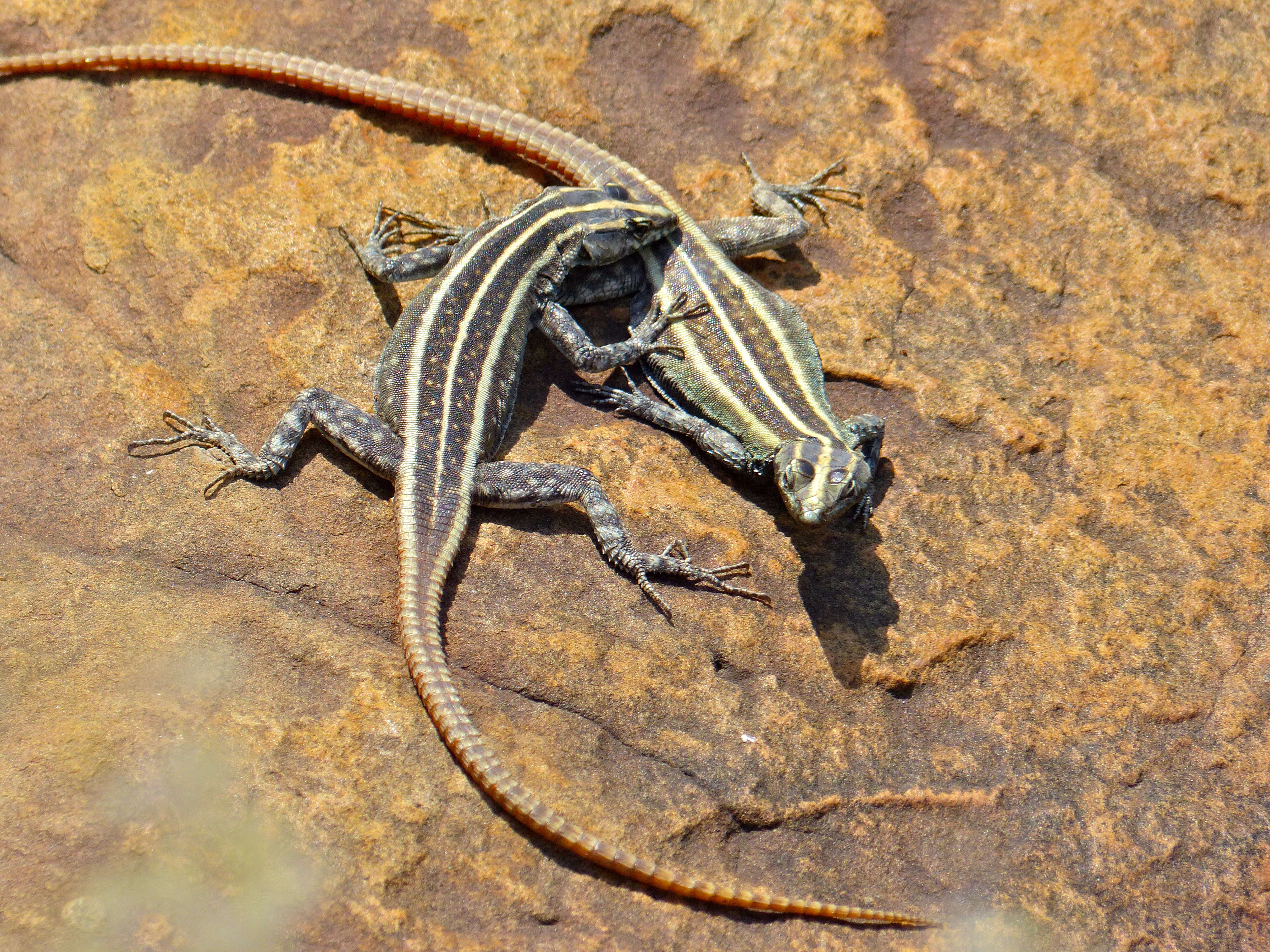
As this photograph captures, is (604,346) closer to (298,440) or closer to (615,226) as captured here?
(615,226)

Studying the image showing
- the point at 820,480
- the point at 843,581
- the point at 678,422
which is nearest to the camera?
the point at 820,480

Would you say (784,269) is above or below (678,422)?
above

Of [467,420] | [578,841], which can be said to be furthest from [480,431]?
[578,841]

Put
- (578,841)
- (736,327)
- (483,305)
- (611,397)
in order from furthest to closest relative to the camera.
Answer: (736,327), (611,397), (483,305), (578,841)

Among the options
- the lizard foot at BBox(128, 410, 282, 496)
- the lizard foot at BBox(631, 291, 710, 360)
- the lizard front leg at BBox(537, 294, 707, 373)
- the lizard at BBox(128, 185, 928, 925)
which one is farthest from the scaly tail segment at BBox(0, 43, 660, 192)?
the lizard foot at BBox(128, 410, 282, 496)

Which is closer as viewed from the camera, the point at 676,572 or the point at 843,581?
the point at 676,572

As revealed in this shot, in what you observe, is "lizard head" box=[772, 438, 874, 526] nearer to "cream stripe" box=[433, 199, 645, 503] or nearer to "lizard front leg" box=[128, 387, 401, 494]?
"cream stripe" box=[433, 199, 645, 503]

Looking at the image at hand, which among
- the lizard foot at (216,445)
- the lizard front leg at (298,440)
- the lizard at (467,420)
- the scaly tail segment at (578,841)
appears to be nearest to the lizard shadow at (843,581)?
the lizard at (467,420)

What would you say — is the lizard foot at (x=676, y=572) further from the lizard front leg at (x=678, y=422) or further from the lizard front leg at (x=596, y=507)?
the lizard front leg at (x=678, y=422)

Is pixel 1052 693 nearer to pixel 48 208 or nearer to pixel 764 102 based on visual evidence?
pixel 764 102
